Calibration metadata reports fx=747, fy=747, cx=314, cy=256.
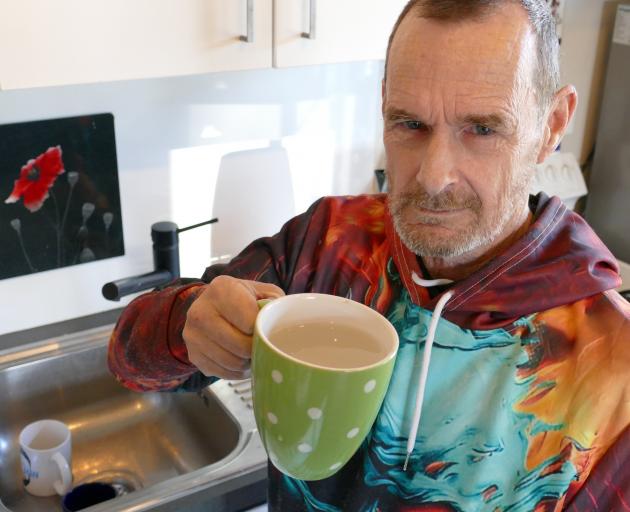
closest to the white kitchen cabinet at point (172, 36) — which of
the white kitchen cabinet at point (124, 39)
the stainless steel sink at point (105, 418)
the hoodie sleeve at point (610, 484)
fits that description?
the white kitchen cabinet at point (124, 39)

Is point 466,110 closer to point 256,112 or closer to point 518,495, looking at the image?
point 518,495

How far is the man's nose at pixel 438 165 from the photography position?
0.80 meters

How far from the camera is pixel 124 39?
1.07 m

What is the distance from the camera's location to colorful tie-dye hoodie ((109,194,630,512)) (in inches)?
31.5

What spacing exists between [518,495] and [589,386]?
145 mm

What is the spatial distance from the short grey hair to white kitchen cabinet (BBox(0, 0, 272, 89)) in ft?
1.19

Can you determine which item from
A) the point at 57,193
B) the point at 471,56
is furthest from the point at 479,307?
the point at 57,193

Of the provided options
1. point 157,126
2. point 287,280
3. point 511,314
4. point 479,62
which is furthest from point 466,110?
point 157,126

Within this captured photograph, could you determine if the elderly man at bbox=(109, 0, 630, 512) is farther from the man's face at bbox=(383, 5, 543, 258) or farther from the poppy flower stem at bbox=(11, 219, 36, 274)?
the poppy flower stem at bbox=(11, 219, 36, 274)

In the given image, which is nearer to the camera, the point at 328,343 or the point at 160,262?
the point at 328,343

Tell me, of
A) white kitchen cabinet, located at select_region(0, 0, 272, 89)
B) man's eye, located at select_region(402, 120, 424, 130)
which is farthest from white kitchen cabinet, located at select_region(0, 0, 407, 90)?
man's eye, located at select_region(402, 120, 424, 130)

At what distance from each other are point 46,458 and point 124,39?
0.73 meters

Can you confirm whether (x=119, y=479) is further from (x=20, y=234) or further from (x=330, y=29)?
(x=330, y=29)

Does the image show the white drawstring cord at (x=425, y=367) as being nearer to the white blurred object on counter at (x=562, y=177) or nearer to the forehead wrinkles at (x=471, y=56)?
the forehead wrinkles at (x=471, y=56)
